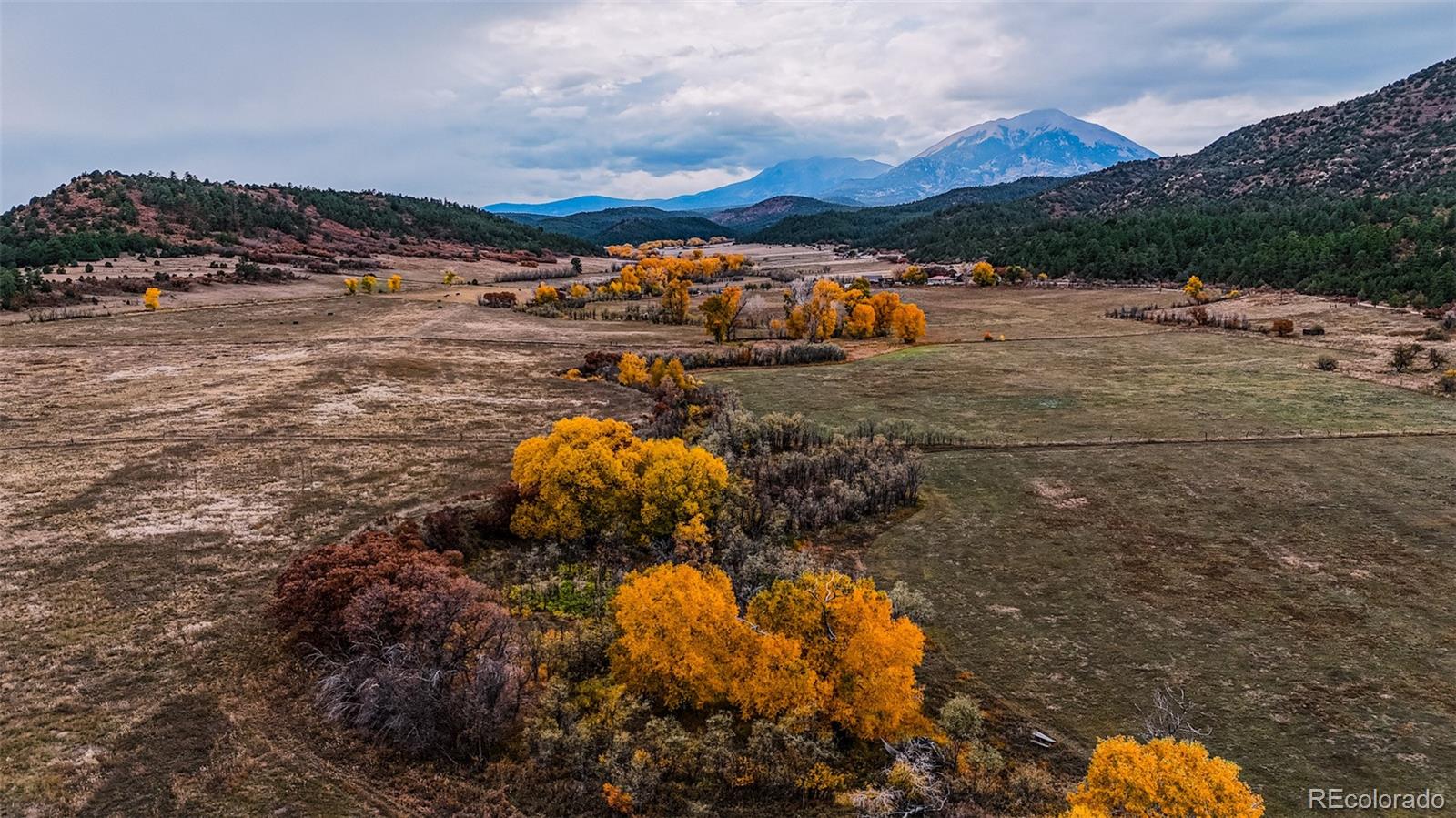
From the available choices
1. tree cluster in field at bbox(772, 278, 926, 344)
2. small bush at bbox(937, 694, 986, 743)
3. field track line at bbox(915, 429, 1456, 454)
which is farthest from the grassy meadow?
tree cluster in field at bbox(772, 278, 926, 344)

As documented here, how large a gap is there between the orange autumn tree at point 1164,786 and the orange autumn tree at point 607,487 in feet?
54.7

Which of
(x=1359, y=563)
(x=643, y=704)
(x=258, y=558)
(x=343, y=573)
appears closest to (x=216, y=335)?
(x=258, y=558)

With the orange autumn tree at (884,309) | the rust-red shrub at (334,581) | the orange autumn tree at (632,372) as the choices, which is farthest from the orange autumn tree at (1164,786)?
the orange autumn tree at (884,309)

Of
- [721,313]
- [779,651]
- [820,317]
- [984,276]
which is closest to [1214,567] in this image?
[779,651]

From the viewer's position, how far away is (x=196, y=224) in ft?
459

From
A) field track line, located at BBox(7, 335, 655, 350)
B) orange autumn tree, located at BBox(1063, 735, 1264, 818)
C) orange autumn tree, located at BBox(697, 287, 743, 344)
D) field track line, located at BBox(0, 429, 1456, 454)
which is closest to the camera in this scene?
orange autumn tree, located at BBox(1063, 735, 1264, 818)

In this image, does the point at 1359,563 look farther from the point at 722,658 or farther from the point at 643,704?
the point at 643,704

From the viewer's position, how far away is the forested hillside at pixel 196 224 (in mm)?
111000

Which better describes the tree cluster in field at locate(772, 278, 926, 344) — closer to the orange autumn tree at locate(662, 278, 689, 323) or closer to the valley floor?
the orange autumn tree at locate(662, 278, 689, 323)

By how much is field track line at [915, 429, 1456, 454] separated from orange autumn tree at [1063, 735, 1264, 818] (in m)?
27.9

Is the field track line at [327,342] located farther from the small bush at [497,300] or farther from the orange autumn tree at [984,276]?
the orange autumn tree at [984,276]

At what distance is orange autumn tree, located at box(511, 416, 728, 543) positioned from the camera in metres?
27.8

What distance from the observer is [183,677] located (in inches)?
755

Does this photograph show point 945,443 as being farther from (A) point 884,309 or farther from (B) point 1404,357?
(A) point 884,309
